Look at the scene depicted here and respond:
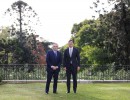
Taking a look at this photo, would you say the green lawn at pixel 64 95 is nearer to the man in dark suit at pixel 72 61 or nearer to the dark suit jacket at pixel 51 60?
the man in dark suit at pixel 72 61

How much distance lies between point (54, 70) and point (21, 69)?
8.69m

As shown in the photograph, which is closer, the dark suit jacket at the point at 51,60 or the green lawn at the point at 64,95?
the green lawn at the point at 64,95

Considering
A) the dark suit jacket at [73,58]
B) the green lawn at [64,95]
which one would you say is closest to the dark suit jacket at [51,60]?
the dark suit jacket at [73,58]

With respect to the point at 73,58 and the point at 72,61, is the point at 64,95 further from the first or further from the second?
the point at 73,58

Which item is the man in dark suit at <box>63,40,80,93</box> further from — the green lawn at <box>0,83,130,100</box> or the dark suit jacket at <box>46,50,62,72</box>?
the green lawn at <box>0,83,130,100</box>

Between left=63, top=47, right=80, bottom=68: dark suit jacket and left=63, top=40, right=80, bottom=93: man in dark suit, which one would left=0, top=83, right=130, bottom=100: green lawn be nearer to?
left=63, top=40, right=80, bottom=93: man in dark suit

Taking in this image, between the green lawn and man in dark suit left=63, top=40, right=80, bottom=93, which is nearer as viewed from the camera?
the green lawn

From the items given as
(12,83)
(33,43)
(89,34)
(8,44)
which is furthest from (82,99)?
(89,34)

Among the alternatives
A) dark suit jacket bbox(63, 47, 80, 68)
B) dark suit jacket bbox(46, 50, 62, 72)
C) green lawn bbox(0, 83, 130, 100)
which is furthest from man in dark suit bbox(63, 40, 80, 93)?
green lawn bbox(0, 83, 130, 100)

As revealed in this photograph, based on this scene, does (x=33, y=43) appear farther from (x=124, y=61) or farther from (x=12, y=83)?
(x=12, y=83)

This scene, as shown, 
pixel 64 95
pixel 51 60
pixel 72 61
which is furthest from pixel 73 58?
pixel 64 95

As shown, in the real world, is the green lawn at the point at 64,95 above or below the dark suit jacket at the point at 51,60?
below

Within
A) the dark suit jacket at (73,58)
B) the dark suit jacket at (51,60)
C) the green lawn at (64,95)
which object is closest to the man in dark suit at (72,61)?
the dark suit jacket at (73,58)

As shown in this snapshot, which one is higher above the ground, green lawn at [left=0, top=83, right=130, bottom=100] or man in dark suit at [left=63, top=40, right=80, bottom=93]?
man in dark suit at [left=63, top=40, right=80, bottom=93]
